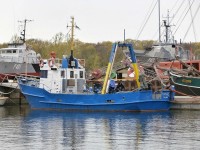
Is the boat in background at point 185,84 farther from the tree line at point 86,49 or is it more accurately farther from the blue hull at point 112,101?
the tree line at point 86,49

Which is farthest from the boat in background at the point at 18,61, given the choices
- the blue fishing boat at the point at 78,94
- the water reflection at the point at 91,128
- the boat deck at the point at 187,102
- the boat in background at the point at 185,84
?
the boat deck at the point at 187,102

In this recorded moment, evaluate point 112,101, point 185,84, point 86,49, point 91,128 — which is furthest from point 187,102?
point 86,49

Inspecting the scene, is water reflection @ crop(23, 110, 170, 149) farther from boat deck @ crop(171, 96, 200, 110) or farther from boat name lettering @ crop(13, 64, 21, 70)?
boat name lettering @ crop(13, 64, 21, 70)

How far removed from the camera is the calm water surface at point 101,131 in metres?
21.0

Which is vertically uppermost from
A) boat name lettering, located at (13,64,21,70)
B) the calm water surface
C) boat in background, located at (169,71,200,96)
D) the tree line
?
the tree line

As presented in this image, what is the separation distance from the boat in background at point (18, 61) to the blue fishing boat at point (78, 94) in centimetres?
1381

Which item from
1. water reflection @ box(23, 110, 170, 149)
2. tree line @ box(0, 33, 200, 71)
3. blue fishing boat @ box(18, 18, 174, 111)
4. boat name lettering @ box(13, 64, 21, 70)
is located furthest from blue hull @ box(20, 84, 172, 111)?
tree line @ box(0, 33, 200, 71)

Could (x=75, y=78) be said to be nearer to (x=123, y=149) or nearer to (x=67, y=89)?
(x=67, y=89)

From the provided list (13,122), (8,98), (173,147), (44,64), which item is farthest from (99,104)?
(173,147)

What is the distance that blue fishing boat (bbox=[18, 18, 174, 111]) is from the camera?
1452 inches

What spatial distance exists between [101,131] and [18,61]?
109 ft

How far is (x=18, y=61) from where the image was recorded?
57312 millimetres

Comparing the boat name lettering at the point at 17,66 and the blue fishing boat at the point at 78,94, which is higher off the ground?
the boat name lettering at the point at 17,66

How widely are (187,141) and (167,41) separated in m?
40.8
